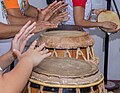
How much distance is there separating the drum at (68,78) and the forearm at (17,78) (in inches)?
6.0

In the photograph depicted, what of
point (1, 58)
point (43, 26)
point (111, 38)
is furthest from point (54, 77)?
point (111, 38)

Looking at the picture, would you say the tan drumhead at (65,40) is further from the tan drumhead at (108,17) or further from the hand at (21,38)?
the tan drumhead at (108,17)

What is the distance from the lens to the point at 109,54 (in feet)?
10.5

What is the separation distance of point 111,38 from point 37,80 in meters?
1.99

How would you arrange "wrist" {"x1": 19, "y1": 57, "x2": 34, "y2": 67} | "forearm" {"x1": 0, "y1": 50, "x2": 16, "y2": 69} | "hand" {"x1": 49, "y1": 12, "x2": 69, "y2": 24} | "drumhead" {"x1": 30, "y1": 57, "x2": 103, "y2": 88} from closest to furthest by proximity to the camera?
"wrist" {"x1": 19, "y1": 57, "x2": 34, "y2": 67}, "drumhead" {"x1": 30, "y1": 57, "x2": 103, "y2": 88}, "forearm" {"x1": 0, "y1": 50, "x2": 16, "y2": 69}, "hand" {"x1": 49, "y1": 12, "x2": 69, "y2": 24}

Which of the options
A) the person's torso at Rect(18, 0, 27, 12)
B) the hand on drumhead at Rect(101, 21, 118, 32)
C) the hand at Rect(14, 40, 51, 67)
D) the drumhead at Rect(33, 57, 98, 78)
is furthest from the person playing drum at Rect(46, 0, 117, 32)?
the hand at Rect(14, 40, 51, 67)

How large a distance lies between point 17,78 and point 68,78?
0.87 feet

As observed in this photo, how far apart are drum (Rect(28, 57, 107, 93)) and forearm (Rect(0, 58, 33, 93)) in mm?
151

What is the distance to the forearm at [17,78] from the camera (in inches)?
40.5

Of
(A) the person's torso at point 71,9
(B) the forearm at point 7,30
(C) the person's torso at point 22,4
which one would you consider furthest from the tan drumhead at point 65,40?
(A) the person's torso at point 71,9

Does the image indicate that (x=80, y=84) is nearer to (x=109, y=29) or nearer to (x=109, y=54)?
(x=109, y=29)

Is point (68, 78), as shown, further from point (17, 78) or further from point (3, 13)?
point (3, 13)

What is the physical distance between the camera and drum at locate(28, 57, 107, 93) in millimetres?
1242

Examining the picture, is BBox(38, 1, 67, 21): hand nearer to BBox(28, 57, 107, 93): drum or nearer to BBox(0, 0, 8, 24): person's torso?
BBox(0, 0, 8, 24): person's torso
